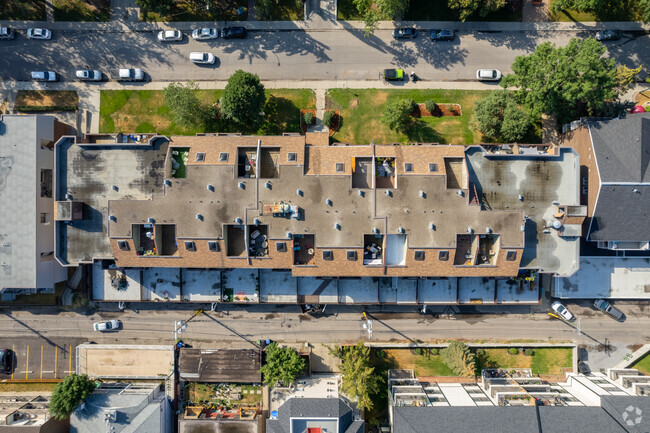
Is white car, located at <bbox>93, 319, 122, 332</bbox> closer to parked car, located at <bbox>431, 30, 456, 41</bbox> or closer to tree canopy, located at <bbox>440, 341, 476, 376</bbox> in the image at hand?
tree canopy, located at <bbox>440, 341, 476, 376</bbox>

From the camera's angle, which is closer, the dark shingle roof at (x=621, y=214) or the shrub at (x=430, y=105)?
the dark shingle roof at (x=621, y=214)

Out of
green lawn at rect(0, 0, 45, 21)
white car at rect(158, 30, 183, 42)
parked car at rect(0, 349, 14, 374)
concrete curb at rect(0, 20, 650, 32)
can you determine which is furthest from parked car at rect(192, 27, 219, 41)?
parked car at rect(0, 349, 14, 374)

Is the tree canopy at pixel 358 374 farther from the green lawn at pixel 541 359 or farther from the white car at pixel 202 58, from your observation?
the white car at pixel 202 58

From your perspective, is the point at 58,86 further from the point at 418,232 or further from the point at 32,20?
the point at 418,232

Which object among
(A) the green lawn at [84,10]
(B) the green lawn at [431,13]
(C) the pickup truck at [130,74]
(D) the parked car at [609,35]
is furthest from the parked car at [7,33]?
(D) the parked car at [609,35]

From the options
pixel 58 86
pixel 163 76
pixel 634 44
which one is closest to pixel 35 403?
pixel 58 86

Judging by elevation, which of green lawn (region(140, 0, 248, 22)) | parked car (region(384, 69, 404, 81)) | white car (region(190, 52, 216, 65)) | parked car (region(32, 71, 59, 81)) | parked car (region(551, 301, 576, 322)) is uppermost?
green lawn (region(140, 0, 248, 22))

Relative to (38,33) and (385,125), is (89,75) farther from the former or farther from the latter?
(385,125)

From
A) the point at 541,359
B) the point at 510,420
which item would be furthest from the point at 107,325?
the point at 541,359
